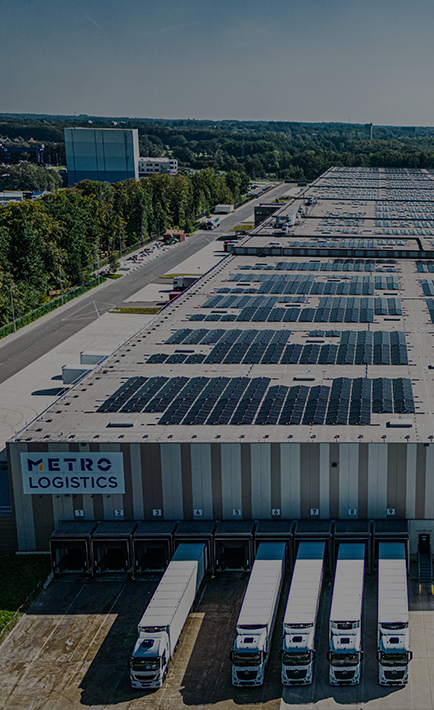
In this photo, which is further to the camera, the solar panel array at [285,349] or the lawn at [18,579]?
the solar panel array at [285,349]

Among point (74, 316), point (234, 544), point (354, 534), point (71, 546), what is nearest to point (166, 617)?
point (234, 544)

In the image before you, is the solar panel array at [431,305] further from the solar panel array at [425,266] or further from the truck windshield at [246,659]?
the truck windshield at [246,659]

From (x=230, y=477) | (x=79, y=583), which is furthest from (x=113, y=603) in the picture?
(x=230, y=477)

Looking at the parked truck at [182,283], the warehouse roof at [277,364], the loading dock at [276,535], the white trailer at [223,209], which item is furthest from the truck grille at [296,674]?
the white trailer at [223,209]

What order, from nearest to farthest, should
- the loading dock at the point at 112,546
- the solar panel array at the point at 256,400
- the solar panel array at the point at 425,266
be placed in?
the loading dock at the point at 112,546, the solar panel array at the point at 256,400, the solar panel array at the point at 425,266

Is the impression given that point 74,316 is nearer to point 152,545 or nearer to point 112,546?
point 112,546

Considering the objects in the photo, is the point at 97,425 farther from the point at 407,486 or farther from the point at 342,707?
the point at 342,707
